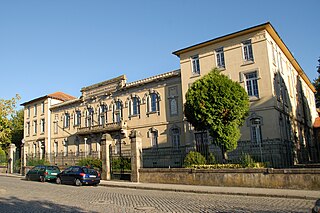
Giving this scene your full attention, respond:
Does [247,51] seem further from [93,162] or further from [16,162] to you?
[16,162]

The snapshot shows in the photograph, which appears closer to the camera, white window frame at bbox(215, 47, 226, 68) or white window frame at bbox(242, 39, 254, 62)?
white window frame at bbox(242, 39, 254, 62)

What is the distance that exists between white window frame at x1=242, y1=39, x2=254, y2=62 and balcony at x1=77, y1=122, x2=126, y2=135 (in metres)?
16.3

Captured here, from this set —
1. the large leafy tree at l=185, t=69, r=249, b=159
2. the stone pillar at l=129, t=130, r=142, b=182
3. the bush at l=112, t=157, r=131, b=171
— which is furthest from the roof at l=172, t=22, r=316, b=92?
the bush at l=112, t=157, r=131, b=171

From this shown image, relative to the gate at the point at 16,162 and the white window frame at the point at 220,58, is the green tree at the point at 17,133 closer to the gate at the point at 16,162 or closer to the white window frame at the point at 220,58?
the gate at the point at 16,162

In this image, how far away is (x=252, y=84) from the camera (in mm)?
26047

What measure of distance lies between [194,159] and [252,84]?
1075cm

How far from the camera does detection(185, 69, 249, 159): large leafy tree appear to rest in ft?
60.4

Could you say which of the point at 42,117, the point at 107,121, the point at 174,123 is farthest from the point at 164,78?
the point at 42,117

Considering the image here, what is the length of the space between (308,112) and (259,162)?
87.3ft

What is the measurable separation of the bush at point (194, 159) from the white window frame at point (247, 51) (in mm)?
11569

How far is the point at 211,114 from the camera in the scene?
18547 mm

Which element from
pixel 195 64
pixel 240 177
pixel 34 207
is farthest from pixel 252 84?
pixel 34 207

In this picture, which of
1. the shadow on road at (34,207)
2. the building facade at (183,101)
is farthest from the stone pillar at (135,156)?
the shadow on road at (34,207)

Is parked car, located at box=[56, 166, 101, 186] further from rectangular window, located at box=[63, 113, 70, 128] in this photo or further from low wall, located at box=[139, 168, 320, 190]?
rectangular window, located at box=[63, 113, 70, 128]
